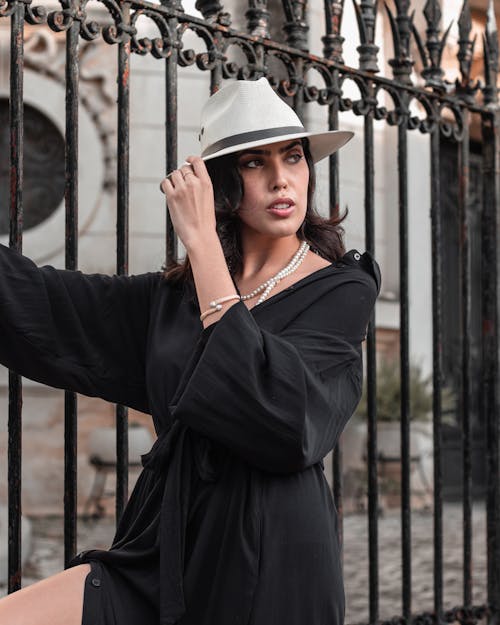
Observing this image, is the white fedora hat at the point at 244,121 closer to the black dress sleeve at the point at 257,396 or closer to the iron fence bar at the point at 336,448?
the black dress sleeve at the point at 257,396

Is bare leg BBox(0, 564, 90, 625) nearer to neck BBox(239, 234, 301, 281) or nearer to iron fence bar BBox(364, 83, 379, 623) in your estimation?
neck BBox(239, 234, 301, 281)

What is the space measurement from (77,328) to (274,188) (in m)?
0.57

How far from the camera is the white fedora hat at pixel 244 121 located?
2.50m

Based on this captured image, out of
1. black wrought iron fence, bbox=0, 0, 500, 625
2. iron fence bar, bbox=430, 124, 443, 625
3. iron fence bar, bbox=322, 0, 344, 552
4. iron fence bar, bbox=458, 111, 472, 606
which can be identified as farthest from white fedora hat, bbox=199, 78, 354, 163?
iron fence bar, bbox=458, 111, 472, 606

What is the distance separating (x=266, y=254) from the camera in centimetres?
261

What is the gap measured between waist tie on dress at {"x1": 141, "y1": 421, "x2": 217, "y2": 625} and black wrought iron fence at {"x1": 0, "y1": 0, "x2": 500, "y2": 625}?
0.56 metres

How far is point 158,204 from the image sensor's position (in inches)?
371

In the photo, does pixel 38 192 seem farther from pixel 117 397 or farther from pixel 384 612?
pixel 117 397

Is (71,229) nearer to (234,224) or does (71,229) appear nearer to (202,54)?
(234,224)

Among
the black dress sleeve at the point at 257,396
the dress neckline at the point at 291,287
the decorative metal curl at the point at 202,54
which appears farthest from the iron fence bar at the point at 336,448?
the black dress sleeve at the point at 257,396

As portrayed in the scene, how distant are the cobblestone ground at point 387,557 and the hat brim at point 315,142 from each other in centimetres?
310

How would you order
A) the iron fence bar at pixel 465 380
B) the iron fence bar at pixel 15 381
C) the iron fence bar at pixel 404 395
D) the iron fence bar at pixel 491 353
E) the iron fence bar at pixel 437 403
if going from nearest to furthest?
the iron fence bar at pixel 15 381, the iron fence bar at pixel 404 395, the iron fence bar at pixel 437 403, the iron fence bar at pixel 465 380, the iron fence bar at pixel 491 353

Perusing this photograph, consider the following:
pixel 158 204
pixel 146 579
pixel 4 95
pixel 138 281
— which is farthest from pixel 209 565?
pixel 4 95

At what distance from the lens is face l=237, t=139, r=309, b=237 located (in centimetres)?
250
